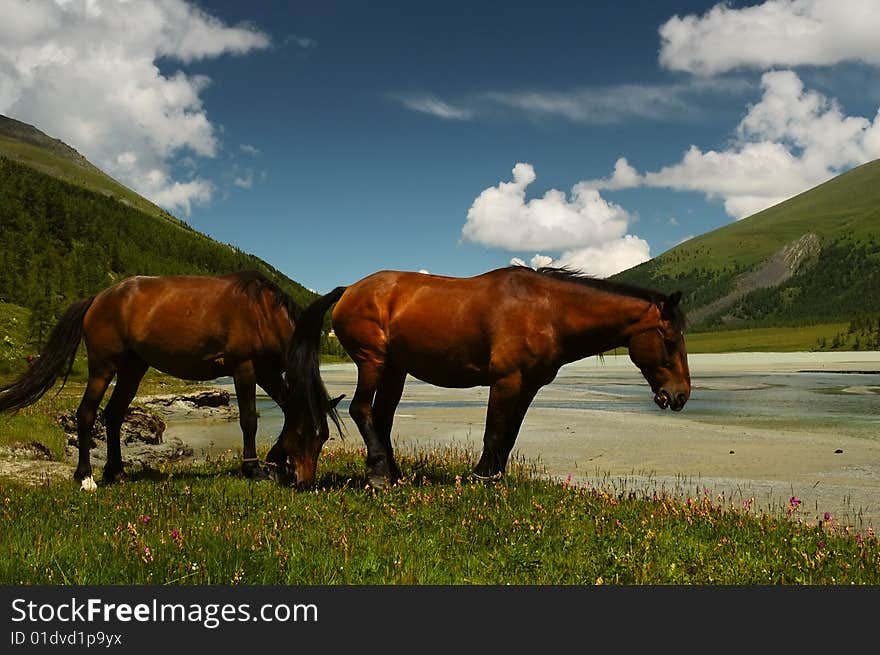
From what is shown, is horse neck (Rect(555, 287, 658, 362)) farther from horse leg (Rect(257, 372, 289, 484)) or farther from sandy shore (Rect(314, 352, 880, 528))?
horse leg (Rect(257, 372, 289, 484))

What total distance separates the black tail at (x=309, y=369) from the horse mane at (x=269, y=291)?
753 mm

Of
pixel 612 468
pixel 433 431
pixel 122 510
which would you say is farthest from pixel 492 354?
pixel 433 431

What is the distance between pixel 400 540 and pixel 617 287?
4.81 m

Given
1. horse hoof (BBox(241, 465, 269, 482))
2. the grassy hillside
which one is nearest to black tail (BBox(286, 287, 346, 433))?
horse hoof (BBox(241, 465, 269, 482))

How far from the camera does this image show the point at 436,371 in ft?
30.2

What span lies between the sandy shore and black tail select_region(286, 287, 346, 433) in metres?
5.71

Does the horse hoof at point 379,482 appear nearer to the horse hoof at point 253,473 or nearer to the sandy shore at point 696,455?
the horse hoof at point 253,473

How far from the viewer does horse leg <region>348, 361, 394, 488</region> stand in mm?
9117

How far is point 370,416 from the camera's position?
922 centimetres

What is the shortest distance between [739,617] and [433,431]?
834 inches

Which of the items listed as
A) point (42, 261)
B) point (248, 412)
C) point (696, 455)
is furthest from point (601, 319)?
point (42, 261)

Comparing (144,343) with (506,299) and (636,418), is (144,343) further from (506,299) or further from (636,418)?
(636,418)

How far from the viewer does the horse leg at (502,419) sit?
8.82 m

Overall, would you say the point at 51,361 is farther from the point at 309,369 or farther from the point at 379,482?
the point at 379,482
